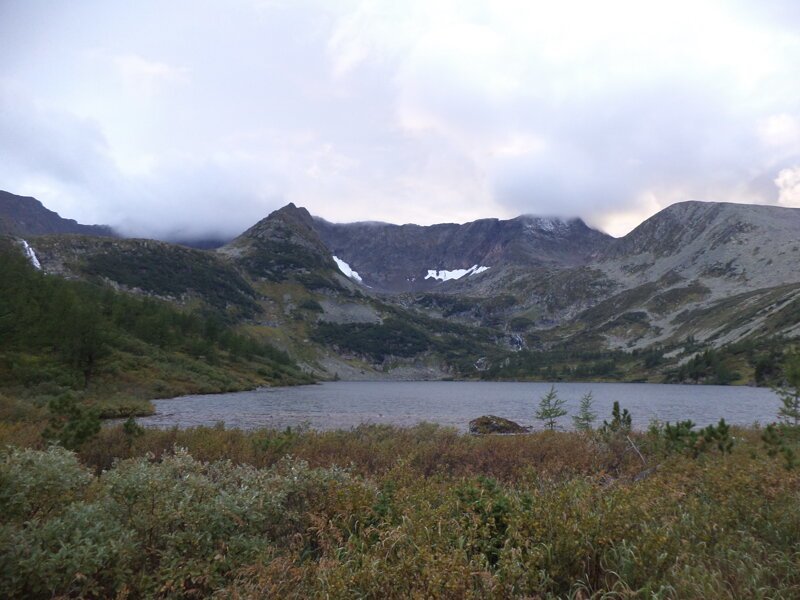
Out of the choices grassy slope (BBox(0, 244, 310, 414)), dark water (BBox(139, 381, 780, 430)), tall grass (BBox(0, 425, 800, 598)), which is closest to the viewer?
tall grass (BBox(0, 425, 800, 598))

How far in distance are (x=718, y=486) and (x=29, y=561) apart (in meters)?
10.3

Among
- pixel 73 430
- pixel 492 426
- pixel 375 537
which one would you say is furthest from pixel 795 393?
pixel 73 430

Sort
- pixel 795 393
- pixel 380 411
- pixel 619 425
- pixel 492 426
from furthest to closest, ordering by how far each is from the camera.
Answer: pixel 380 411 < pixel 492 426 < pixel 795 393 < pixel 619 425

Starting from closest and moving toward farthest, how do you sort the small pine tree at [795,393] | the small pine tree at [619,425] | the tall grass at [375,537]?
1. the tall grass at [375,537]
2. the small pine tree at [619,425]
3. the small pine tree at [795,393]

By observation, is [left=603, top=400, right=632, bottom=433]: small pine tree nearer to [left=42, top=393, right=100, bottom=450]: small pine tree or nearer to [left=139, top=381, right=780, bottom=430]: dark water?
[left=139, top=381, right=780, bottom=430]: dark water

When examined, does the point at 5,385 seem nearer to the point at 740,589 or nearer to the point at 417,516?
the point at 417,516

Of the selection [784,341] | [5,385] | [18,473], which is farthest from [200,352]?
[784,341]

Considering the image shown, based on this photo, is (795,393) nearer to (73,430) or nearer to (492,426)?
(492,426)

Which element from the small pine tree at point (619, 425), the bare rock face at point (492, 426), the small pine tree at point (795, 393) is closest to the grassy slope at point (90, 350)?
the bare rock face at point (492, 426)

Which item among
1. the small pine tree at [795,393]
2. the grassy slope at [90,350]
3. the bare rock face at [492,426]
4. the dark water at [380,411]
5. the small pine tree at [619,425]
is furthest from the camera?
the grassy slope at [90,350]

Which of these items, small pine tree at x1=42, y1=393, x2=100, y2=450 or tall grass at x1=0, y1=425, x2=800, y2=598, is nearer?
tall grass at x1=0, y1=425, x2=800, y2=598

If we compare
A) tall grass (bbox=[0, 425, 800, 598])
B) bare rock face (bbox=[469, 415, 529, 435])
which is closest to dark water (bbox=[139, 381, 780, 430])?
bare rock face (bbox=[469, 415, 529, 435])

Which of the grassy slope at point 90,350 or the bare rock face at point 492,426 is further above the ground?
the grassy slope at point 90,350

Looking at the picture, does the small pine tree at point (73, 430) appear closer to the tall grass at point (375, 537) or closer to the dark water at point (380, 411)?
the tall grass at point (375, 537)
